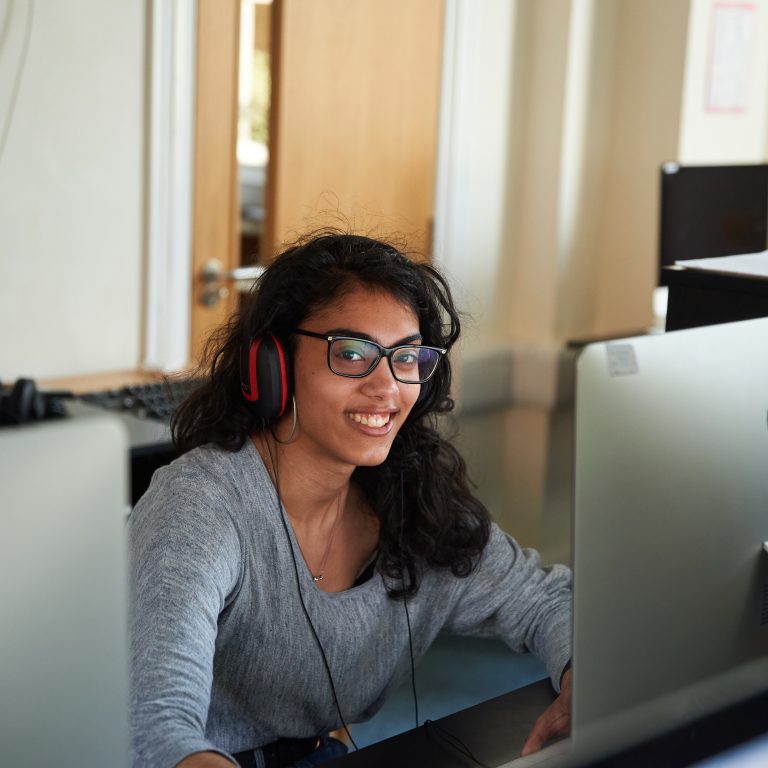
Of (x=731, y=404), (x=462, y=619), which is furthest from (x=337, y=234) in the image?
(x=731, y=404)

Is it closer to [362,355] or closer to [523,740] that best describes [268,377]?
[362,355]

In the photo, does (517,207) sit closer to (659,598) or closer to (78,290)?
(78,290)

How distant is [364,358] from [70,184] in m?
1.43

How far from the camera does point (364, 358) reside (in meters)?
1.31

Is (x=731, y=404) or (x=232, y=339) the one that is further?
(x=232, y=339)

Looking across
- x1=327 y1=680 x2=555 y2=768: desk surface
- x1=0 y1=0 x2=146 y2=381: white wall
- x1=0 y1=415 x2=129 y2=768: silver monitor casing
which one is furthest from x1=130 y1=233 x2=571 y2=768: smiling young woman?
x1=0 y1=0 x2=146 y2=381: white wall

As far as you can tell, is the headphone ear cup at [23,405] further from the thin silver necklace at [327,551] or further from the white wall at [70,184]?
the white wall at [70,184]

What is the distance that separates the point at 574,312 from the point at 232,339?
2.24 metres

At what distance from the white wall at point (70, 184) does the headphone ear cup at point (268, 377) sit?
1.29 m

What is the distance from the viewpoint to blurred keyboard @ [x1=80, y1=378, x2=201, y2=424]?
2.23 metres

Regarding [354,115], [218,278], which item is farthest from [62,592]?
[354,115]

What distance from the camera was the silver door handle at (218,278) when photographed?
2.76 metres

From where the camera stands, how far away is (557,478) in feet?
11.6

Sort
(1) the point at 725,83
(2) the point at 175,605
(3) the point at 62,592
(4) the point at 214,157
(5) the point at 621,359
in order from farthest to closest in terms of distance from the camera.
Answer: (1) the point at 725,83, (4) the point at 214,157, (2) the point at 175,605, (5) the point at 621,359, (3) the point at 62,592
